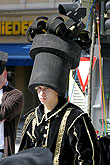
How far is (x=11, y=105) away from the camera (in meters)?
3.41

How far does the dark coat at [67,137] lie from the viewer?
8.07ft

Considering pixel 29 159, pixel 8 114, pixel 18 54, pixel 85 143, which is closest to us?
pixel 29 159

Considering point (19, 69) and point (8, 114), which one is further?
point (19, 69)

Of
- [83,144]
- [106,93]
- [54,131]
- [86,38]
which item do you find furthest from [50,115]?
[106,93]

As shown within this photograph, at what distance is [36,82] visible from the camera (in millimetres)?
2650

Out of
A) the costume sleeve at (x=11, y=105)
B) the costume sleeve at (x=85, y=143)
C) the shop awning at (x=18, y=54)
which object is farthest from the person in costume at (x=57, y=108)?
the shop awning at (x=18, y=54)

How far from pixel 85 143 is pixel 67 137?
142 millimetres

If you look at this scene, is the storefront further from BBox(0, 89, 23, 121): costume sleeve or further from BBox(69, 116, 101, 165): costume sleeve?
BBox(69, 116, 101, 165): costume sleeve

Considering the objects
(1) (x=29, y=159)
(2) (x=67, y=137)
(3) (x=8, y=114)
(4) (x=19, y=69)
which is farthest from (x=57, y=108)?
(4) (x=19, y=69)

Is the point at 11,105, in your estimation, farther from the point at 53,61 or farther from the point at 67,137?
the point at 67,137

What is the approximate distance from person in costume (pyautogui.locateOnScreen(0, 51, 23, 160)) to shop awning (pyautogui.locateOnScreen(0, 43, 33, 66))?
7077 millimetres

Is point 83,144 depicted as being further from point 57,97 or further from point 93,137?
point 57,97

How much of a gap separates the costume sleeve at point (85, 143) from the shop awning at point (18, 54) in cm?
821

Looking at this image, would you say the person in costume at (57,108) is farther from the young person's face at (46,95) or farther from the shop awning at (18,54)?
the shop awning at (18,54)
